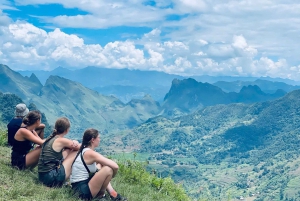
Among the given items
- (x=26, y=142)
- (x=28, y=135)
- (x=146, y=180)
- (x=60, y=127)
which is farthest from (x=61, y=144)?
(x=146, y=180)

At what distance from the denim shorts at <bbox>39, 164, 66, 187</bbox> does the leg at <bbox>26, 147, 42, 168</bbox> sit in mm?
1022

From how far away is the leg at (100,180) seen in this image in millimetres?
10141

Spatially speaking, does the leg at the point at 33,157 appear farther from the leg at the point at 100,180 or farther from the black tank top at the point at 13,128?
the leg at the point at 100,180

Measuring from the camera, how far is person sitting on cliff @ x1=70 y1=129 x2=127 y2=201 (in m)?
10.1

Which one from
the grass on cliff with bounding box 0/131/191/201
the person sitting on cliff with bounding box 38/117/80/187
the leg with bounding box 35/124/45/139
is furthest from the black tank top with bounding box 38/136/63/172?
the leg with bounding box 35/124/45/139

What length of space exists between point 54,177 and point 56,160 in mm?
550

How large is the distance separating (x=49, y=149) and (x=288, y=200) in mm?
205390

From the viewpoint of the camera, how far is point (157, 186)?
48.9ft

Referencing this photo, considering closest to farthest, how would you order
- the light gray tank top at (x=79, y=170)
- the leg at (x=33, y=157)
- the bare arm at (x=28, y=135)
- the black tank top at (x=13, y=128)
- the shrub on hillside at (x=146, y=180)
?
the light gray tank top at (x=79, y=170), the bare arm at (x=28, y=135), the leg at (x=33, y=157), the black tank top at (x=13, y=128), the shrub on hillside at (x=146, y=180)

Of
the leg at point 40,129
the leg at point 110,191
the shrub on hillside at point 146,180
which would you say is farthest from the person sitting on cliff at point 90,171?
the shrub on hillside at point 146,180

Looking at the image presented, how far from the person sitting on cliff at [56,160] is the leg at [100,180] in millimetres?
1276

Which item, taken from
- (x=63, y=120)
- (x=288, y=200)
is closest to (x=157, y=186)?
(x=63, y=120)

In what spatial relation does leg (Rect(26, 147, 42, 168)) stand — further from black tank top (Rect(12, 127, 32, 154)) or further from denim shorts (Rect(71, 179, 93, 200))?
denim shorts (Rect(71, 179, 93, 200))

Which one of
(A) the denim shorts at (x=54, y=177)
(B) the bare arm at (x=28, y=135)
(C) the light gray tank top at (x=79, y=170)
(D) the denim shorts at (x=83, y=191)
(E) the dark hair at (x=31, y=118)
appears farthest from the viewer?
(E) the dark hair at (x=31, y=118)
